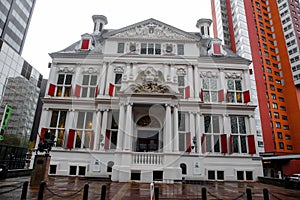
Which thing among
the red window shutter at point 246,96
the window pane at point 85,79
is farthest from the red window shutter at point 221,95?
the window pane at point 85,79

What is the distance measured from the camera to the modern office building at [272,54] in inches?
1716

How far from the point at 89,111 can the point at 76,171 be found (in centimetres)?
557

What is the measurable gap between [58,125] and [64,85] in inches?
166

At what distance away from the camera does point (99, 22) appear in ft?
85.9

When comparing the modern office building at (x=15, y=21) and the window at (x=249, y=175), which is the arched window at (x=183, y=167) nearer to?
the window at (x=249, y=175)

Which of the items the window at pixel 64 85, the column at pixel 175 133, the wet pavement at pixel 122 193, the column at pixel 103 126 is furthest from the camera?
the window at pixel 64 85

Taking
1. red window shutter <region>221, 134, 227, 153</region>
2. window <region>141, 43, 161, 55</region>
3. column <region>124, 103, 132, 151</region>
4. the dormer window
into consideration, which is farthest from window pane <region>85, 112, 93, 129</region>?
red window shutter <region>221, 134, 227, 153</region>

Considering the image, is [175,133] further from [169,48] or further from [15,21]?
[15,21]

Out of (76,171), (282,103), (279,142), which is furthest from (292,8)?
(76,171)

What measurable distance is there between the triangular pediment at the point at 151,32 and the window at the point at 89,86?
4.92 metres

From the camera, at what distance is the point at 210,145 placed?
17797 mm

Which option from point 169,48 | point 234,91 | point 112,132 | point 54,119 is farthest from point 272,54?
point 54,119

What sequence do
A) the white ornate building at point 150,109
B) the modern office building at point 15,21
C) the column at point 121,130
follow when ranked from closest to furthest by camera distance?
the column at point 121,130
the white ornate building at point 150,109
the modern office building at point 15,21

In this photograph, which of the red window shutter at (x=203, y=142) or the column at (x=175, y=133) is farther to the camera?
the red window shutter at (x=203, y=142)
